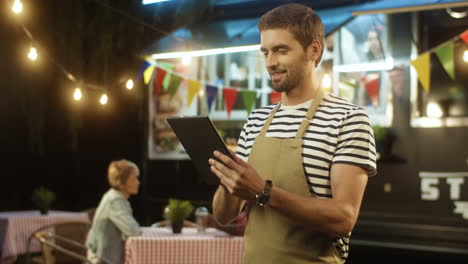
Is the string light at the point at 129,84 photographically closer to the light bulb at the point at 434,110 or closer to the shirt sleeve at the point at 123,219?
the shirt sleeve at the point at 123,219

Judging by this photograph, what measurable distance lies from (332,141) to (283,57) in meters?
0.31

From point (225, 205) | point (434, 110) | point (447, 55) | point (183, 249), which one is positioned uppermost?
point (447, 55)

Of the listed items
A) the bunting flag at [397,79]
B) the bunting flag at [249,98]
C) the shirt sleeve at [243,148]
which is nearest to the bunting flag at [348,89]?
the bunting flag at [397,79]

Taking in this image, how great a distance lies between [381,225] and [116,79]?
4.20 m

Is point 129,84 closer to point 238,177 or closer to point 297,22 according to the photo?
point 297,22

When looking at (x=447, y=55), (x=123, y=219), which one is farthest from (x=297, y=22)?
(x=447, y=55)

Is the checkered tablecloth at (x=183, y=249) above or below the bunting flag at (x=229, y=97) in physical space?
below

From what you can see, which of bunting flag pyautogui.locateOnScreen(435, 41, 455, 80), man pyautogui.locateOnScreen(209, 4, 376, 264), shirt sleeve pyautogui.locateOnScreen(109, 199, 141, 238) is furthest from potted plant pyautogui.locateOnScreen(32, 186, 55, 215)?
man pyautogui.locateOnScreen(209, 4, 376, 264)

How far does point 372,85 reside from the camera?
273 inches

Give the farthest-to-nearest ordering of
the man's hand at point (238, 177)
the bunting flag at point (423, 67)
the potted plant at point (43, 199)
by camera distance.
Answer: the potted plant at point (43, 199) < the bunting flag at point (423, 67) < the man's hand at point (238, 177)

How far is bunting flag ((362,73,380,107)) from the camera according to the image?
6.86 meters

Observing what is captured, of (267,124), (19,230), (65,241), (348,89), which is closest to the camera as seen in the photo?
(267,124)

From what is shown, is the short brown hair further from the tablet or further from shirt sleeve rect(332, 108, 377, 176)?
the tablet

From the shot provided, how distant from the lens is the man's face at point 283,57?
1853 mm
